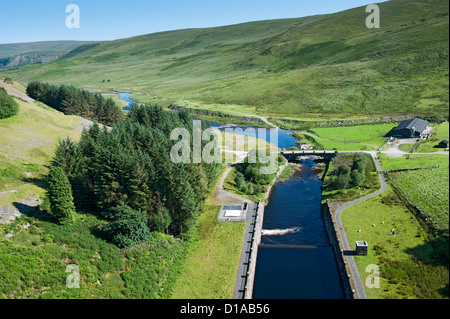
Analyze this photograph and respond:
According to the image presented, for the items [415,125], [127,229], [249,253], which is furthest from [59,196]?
[415,125]

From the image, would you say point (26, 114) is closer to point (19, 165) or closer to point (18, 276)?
point (19, 165)

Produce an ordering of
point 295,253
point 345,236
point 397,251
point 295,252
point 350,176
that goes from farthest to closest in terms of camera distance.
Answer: point 350,176, point 295,252, point 295,253, point 345,236, point 397,251

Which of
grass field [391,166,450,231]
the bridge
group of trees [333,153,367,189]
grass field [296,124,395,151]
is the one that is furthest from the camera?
grass field [296,124,395,151]

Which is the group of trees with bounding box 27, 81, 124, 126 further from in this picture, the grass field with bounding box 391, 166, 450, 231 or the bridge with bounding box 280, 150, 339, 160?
the grass field with bounding box 391, 166, 450, 231

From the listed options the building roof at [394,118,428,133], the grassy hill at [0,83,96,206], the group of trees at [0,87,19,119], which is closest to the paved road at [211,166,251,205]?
the grassy hill at [0,83,96,206]

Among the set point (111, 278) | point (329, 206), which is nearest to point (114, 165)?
point (111, 278)

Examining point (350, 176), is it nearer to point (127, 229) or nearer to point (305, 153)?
point (305, 153)
